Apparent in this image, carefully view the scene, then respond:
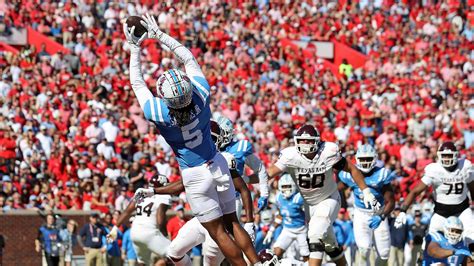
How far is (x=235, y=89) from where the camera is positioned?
2569 cm

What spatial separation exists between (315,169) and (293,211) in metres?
3.92

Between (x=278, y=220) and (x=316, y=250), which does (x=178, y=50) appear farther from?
(x=278, y=220)

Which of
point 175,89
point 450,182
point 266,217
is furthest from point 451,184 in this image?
point 175,89

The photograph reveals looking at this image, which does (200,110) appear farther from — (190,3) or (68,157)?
(190,3)

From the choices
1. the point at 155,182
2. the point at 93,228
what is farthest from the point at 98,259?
the point at 155,182

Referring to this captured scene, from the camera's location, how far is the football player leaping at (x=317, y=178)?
1329 cm

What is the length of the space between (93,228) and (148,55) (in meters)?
7.61

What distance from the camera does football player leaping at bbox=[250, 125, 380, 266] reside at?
43.6 feet

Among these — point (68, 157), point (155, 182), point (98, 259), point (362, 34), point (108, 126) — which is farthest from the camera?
point (362, 34)

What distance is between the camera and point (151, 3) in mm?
28641

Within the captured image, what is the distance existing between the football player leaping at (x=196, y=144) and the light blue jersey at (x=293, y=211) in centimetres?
626

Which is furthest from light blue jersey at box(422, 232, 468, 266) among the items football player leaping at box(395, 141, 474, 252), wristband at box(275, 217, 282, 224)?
wristband at box(275, 217, 282, 224)

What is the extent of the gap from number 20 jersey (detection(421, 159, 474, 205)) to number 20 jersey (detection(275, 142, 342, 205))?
2.10 m

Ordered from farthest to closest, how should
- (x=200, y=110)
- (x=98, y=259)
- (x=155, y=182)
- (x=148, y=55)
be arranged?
(x=148, y=55) < (x=98, y=259) < (x=155, y=182) < (x=200, y=110)
